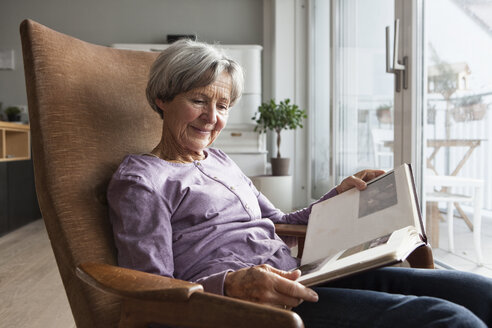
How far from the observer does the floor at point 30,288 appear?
6.17 feet

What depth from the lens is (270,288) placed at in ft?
2.39

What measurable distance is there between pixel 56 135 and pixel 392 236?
737 millimetres

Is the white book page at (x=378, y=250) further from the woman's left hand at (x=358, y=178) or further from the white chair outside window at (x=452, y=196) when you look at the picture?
the white chair outside window at (x=452, y=196)

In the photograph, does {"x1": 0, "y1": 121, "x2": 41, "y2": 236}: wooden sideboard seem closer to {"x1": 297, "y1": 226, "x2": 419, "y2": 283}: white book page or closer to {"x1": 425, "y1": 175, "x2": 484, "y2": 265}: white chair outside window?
{"x1": 425, "y1": 175, "x2": 484, "y2": 265}: white chair outside window

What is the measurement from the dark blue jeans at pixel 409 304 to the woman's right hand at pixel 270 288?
0.09 meters

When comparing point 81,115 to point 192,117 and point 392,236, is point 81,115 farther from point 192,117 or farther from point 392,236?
point 392,236

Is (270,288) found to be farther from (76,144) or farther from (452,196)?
(452,196)

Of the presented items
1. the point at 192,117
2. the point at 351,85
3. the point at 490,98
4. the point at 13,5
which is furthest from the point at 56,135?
the point at 13,5

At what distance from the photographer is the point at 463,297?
34.0 inches

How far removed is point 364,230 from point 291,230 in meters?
0.32

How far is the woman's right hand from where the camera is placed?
72 centimetres

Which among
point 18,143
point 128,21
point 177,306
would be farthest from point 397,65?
point 128,21

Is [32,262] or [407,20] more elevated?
[407,20]

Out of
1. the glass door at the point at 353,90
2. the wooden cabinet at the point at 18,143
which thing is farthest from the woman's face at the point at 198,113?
the wooden cabinet at the point at 18,143
